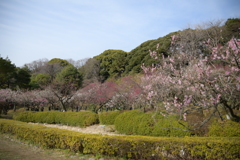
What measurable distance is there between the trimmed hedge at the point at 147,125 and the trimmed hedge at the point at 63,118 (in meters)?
2.80

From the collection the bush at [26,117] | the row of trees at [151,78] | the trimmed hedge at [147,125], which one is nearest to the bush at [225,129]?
the row of trees at [151,78]

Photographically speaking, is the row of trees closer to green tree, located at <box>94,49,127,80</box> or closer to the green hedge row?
green tree, located at <box>94,49,127,80</box>

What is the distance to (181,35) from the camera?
18.2 meters

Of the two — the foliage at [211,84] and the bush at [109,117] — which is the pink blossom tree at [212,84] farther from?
the bush at [109,117]

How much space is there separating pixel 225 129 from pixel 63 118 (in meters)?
10.3

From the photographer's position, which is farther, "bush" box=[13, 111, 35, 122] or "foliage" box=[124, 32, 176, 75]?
"foliage" box=[124, 32, 176, 75]

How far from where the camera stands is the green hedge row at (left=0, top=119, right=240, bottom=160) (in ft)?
12.0

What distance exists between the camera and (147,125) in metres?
7.09

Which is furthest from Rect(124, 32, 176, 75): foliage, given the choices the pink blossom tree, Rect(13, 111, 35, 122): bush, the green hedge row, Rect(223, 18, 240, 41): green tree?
the green hedge row

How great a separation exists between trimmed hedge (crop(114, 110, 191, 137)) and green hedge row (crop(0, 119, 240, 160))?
1.65 meters

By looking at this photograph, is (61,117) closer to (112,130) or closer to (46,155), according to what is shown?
(112,130)

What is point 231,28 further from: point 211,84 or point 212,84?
point 211,84

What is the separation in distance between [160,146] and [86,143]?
2299mm

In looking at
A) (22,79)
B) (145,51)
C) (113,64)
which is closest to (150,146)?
(145,51)
